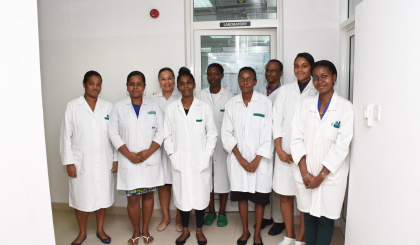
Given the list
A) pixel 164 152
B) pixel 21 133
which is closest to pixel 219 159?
pixel 164 152

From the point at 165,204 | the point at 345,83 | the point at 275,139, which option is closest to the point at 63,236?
the point at 165,204

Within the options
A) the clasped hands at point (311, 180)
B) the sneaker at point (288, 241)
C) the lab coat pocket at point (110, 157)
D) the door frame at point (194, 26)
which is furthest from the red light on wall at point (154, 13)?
the sneaker at point (288, 241)

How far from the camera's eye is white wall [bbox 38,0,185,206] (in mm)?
3758

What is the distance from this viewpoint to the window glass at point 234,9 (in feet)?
12.2

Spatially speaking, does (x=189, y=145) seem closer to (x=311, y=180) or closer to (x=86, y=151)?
(x=86, y=151)

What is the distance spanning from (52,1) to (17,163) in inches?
135

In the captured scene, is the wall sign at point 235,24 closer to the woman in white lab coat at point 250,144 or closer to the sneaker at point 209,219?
the woman in white lab coat at point 250,144

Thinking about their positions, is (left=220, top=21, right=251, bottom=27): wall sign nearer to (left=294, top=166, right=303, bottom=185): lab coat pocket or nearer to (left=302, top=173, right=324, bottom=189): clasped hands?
(left=294, top=166, right=303, bottom=185): lab coat pocket

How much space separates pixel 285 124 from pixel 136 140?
1.40 metres

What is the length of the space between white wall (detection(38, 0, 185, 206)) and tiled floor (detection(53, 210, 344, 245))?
393 mm

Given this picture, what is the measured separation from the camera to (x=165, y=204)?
137 inches

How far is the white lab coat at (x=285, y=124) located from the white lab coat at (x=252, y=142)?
0.07m

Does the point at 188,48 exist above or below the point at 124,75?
above

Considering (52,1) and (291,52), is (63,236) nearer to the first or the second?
(52,1)
